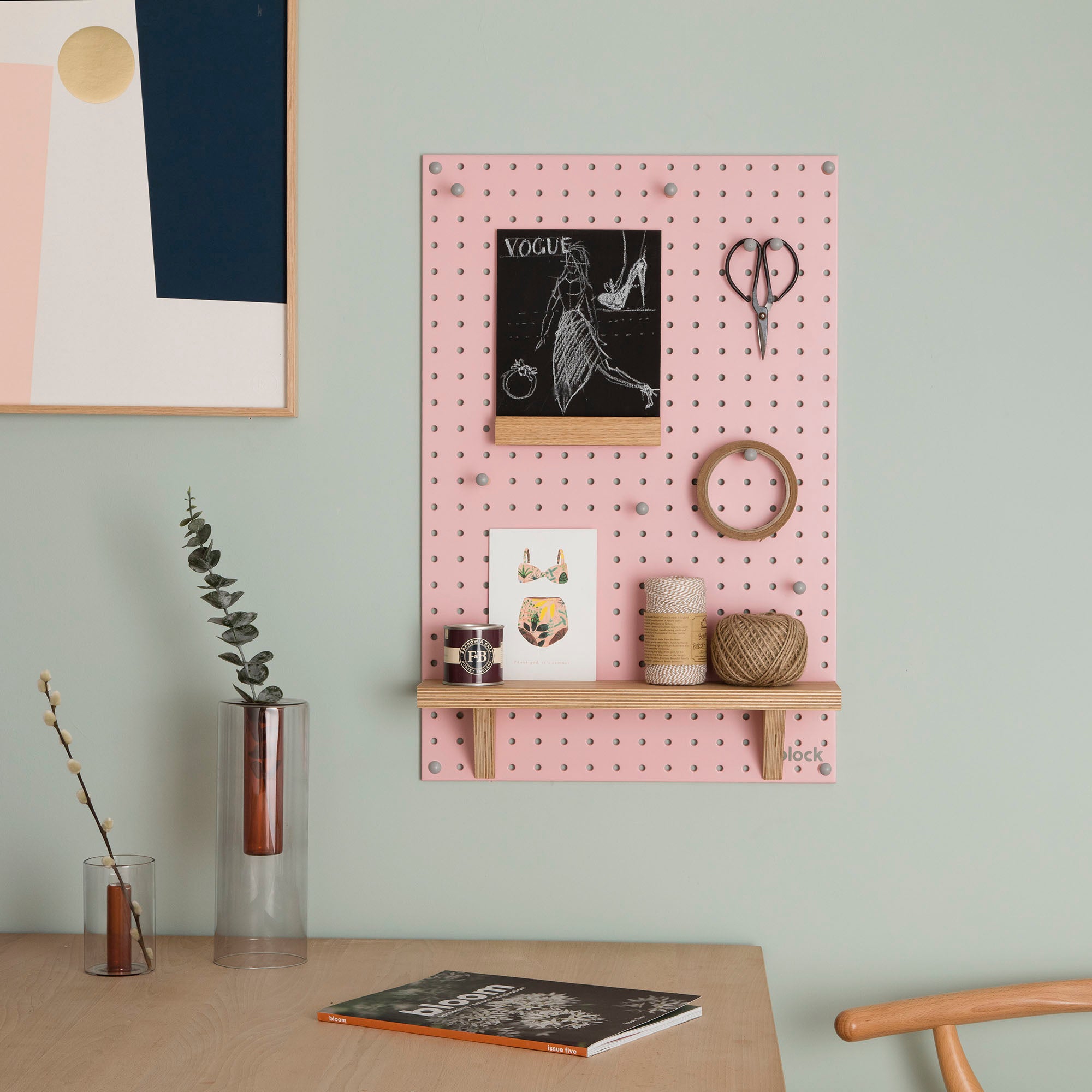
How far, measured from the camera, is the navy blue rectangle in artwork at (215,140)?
1.34 metres

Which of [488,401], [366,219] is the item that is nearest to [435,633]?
[488,401]

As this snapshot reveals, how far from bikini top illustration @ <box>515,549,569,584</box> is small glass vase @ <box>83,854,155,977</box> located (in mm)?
568

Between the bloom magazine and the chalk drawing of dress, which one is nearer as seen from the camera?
the bloom magazine

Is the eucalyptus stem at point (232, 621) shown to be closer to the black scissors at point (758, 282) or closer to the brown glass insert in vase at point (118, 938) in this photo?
the brown glass insert in vase at point (118, 938)

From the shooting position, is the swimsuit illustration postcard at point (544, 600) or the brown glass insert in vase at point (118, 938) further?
the swimsuit illustration postcard at point (544, 600)

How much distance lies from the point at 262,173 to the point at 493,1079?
1.09 metres

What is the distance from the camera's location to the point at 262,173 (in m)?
1.34

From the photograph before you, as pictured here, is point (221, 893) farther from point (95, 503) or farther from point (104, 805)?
point (95, 503)

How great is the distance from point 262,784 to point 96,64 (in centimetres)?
95

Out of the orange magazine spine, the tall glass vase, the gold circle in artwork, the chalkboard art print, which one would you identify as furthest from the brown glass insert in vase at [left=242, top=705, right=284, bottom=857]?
the gold circle in artwork

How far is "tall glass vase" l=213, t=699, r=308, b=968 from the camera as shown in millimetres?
1224

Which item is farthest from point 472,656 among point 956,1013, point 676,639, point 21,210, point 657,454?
point 21,210

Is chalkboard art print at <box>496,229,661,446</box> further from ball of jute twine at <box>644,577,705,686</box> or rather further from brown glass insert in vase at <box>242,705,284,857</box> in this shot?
brown glass insert in vase at <box>242,705,284,857</box>

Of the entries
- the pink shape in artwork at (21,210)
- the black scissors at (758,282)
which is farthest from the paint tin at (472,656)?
the pink shape in artwork at (21,210)
